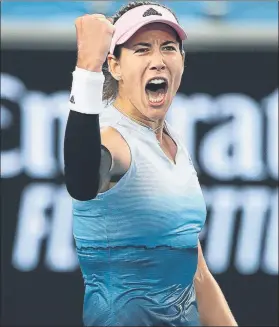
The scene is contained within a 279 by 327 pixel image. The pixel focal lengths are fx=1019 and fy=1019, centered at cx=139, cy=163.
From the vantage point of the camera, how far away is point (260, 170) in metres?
7.11

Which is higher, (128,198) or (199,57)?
(199,57)

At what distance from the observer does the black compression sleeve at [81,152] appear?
9.39 feet

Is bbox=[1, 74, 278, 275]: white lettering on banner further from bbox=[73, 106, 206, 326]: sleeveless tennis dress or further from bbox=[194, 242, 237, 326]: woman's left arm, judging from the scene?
bbox=[73, 106, 206, 326]: sleeveless tennis dress

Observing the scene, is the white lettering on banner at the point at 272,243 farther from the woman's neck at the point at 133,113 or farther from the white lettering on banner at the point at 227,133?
the woman's neck at the point at 133,113

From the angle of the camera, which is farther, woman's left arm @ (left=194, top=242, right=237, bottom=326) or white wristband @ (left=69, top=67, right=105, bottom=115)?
woman's left arm @ (left=194, top=242, right=237, bottom=326)

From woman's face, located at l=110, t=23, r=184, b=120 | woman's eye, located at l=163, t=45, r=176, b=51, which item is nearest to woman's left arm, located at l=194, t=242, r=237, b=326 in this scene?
woman's face, located at l=110, t=23, r=184, b=120

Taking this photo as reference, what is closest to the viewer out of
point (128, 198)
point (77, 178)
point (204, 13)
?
point (77, 178)

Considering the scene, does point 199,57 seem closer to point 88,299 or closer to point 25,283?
point 25,283

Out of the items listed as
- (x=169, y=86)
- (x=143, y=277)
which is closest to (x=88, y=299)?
(x=143, y=277)

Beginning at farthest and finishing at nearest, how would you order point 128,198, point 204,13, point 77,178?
point 204,13
point 128,198
point 77,178

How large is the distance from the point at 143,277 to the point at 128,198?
0.28 m

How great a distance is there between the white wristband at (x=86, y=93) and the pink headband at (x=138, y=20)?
315 millimetres

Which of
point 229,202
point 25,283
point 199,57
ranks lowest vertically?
point 25,283

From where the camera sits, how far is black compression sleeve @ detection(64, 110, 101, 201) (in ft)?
9.39
